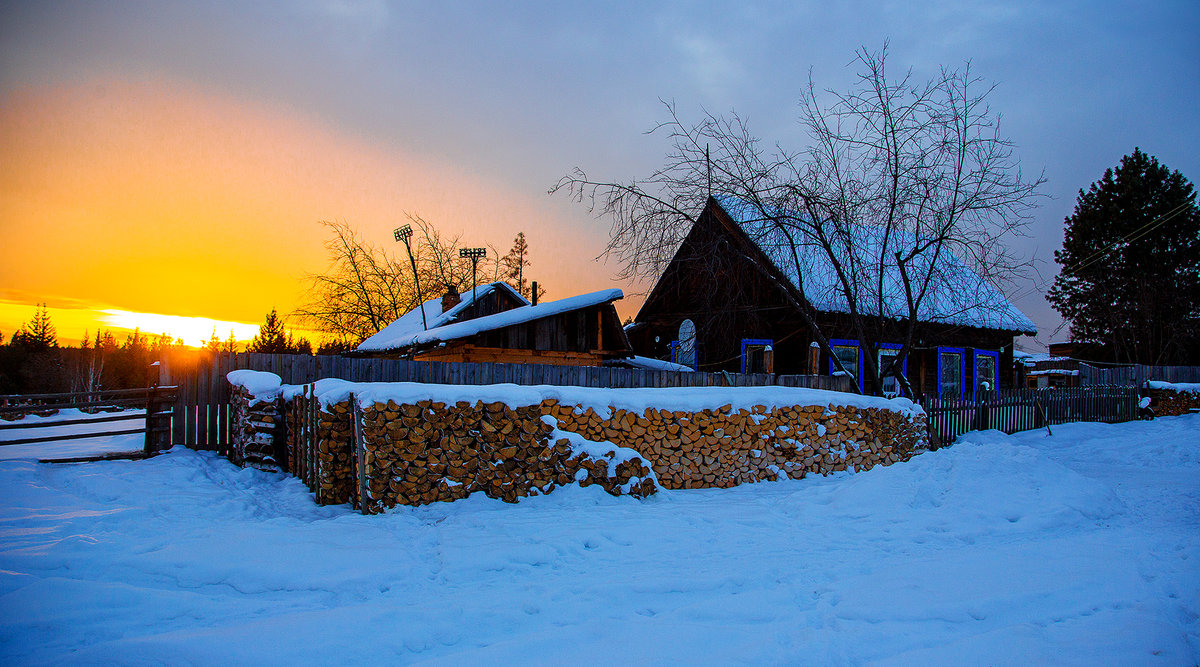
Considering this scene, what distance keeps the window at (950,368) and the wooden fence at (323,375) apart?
35.7 ft

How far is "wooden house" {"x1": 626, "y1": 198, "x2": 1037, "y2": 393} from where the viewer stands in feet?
36.4

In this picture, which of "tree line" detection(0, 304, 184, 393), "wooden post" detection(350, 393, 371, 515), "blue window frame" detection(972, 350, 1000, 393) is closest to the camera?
"wooden post" detection(350, 393, 371, 515)

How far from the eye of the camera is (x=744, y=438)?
7.96 m

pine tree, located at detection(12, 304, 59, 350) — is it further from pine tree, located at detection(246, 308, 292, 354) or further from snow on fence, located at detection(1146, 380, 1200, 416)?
snow on fence, located at detection(1146, 380, 1200, 416)

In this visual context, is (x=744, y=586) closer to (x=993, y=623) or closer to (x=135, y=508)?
(x=993, y=623)

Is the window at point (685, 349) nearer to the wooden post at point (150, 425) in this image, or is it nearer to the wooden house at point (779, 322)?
the wooden house at point (779, 322)

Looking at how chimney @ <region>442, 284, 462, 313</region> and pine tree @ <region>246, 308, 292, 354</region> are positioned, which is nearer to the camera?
chimney @ <region>442, 284, 462, 313</region>

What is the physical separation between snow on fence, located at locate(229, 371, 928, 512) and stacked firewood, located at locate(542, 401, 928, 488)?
16mm

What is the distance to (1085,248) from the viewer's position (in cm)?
3356

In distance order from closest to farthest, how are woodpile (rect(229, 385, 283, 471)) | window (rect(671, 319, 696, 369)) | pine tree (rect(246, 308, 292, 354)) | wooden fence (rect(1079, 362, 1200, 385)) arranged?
woodpile (rect(229, 385, 283, 471)) < window (rect(671, 319, 696, 369)) < wooden fence (rect(1079, 362, 1200, 385)) < pine tree (rect(246, 308, 292, 354))

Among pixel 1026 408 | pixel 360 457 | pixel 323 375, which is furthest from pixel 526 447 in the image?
pixel 1026 408

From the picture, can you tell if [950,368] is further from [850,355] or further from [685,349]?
[685,349]

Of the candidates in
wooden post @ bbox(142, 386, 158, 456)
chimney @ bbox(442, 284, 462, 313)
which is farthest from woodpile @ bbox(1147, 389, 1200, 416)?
wooden post @ bbox(142, 386, 158, 456)

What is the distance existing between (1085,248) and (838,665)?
4154 centimetres
